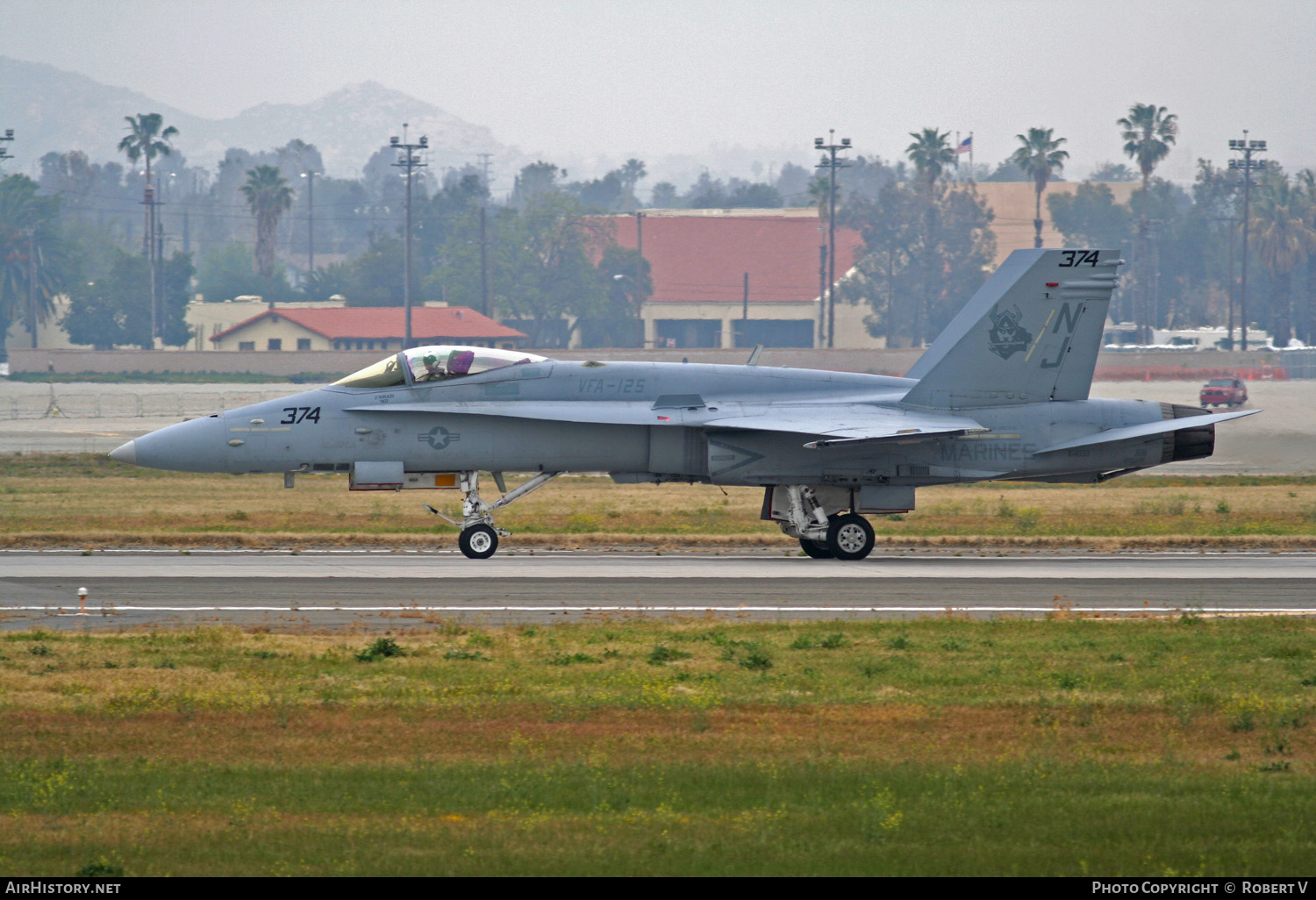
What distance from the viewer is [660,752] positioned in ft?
33.0

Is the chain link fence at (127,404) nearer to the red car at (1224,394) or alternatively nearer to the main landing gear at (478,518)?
the main landing gear at (478,518)

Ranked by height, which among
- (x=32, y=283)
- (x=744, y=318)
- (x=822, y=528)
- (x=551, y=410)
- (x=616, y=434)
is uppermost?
(x=32, y=283)

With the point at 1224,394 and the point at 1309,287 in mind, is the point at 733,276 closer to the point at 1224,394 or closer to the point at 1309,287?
the point at 1309,287

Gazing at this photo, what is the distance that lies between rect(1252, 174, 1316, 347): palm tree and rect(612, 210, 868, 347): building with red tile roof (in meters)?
36.8

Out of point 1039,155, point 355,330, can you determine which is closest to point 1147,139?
point 1039,155

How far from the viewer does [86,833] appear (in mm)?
7977

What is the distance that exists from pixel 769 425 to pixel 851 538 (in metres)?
2.63

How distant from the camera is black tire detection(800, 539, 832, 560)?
77.4 feet

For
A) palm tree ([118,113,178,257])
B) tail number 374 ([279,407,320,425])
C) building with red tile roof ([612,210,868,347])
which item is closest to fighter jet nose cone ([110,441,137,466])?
tail number 374 ([279,407,320,425])

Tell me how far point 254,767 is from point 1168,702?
24.7 ft

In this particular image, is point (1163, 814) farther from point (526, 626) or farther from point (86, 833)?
point (526, 626)

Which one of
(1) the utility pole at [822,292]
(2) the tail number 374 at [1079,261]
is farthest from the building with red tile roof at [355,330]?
(2) the tail number 374 at [1079,261]

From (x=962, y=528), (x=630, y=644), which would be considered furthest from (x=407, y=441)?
(x=962, y=528)

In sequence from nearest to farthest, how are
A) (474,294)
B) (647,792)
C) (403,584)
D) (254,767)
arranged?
(647,792) < (254,767) < (403,584) < (474,294)
